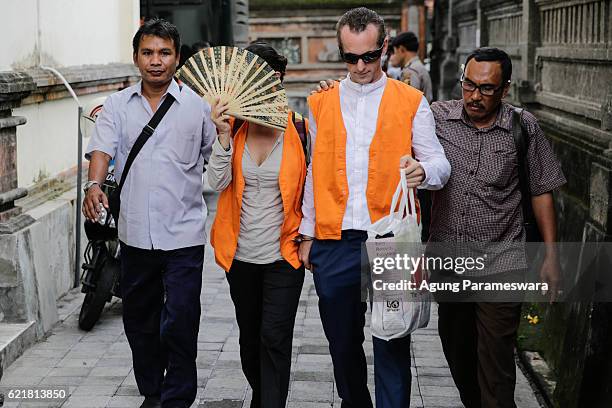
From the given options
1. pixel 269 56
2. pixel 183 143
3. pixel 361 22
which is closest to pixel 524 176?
pixel 361 22

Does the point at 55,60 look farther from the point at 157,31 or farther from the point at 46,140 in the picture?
the point at 157,31

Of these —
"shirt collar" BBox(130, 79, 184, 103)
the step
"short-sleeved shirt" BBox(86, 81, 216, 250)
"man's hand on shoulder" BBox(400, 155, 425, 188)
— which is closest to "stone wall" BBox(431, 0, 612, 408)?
"man's hand on shoulder" BBox(400, 155, 425, 188)

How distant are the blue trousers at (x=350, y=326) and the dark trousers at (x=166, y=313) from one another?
30.8 inches

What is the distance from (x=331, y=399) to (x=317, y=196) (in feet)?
5.07

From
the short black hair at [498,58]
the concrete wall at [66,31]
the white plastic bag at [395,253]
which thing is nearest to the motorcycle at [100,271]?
the concrete wall at [66,31]

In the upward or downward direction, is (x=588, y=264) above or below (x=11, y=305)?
above

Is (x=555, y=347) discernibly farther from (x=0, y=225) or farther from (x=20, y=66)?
(x=20, y=66)

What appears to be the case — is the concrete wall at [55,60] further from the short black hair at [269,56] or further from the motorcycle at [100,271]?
the short black hair at [269,56]

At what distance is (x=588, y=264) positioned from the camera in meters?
5.64

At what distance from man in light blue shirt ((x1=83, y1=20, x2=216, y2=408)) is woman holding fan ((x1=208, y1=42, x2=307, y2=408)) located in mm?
305

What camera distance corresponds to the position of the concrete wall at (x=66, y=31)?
735 cm

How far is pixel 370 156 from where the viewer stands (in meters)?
4.57

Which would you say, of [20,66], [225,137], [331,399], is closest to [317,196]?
[225,137]

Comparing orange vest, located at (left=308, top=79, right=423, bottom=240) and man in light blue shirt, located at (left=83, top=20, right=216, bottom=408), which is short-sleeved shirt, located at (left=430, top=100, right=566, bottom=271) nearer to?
orange vest, located at (left=308, top=79, right=423, bottom=240)
